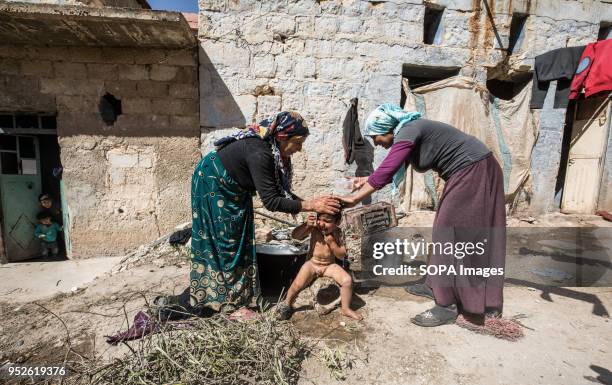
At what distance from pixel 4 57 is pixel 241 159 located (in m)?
4.81

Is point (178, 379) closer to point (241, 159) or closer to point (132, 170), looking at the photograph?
point (241, 159)

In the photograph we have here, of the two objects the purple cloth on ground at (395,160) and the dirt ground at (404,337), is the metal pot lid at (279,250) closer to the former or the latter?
the dirt ground at (404,337)

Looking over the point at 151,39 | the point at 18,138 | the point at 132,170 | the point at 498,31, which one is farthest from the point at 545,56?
the point at 18,138

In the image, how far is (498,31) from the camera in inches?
203

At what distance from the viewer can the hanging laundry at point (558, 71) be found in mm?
4441

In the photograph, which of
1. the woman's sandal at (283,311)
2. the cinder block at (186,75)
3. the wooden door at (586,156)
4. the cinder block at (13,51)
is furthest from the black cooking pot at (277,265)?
the wooden door at (586,156)

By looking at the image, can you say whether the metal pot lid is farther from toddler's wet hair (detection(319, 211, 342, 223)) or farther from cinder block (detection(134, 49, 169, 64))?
cinder block (detection(134, 49, 169, 64))

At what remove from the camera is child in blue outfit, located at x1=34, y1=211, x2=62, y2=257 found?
4.82 meters

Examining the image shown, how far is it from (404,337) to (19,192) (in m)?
6.10

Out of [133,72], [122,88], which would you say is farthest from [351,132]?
[122,88]

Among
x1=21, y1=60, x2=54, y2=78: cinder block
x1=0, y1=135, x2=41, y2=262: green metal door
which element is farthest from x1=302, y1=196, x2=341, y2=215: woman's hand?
x1=0, y1=135, x2=41, y2=262: green metal door

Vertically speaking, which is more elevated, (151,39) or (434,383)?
(151,39)

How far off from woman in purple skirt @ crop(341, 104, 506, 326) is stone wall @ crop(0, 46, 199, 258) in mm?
3455

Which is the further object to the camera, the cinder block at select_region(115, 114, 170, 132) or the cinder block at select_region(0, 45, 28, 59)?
the cinder block at select_region(115, 114, 170, 132)
